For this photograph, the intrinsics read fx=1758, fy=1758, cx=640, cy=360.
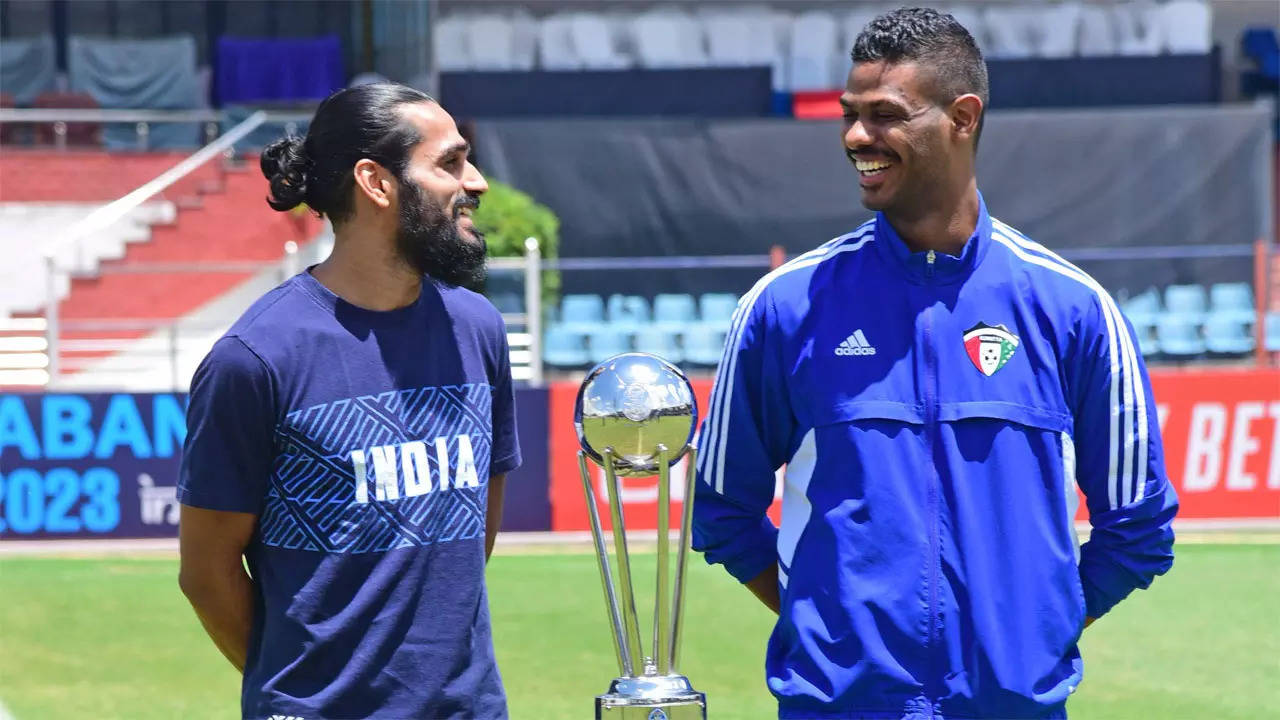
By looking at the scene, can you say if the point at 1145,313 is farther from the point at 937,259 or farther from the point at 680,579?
the point at 680,579

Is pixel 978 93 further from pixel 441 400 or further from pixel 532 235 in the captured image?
pixel 532 235

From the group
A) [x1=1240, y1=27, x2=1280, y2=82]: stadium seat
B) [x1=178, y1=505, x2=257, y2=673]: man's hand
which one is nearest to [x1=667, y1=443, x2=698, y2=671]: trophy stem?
[x1=178, y1=505, x2=257, y2=673]: man's hand

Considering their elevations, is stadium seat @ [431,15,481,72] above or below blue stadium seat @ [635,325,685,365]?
above

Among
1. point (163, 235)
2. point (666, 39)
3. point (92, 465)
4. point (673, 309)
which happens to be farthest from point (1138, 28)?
point (92, 465)

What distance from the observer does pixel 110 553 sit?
12.7m

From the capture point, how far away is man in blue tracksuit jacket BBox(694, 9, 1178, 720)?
9.66 ft

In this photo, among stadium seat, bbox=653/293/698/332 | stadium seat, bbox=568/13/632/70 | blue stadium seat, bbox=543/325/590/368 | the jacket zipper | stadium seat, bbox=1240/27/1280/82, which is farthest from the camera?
stadium seat, bbox=1240/27/1280/82

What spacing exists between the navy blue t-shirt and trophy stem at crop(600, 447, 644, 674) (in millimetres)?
516

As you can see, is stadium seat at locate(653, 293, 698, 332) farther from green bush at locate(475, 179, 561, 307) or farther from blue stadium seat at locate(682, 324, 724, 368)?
green bush at locate(475, 179, 561, 307)

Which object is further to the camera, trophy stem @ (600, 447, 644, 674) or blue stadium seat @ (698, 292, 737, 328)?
blue stadium seat @ (698, 292, 737, 328)

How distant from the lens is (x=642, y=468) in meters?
2.68

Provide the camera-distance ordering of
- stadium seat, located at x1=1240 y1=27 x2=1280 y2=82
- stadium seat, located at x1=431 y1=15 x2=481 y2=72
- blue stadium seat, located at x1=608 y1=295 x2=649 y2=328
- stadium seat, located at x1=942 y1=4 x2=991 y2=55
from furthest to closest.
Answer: stadium seat, located at x1=1240 y1=27 x2=1280 y2=82 → stadium seat, located at x1=942 y1=4 x2=991 y2=55 → stadium seat, located at x1=431 y1=15 x2=481 y2=72 → blue stadium seat, located at x1=608 y1=295 x2=649 y2=328

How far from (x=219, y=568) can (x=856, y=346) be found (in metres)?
1.17

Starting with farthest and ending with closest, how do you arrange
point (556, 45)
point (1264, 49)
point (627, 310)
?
point (1264, 49), point (556, 45), point (627, 310)
